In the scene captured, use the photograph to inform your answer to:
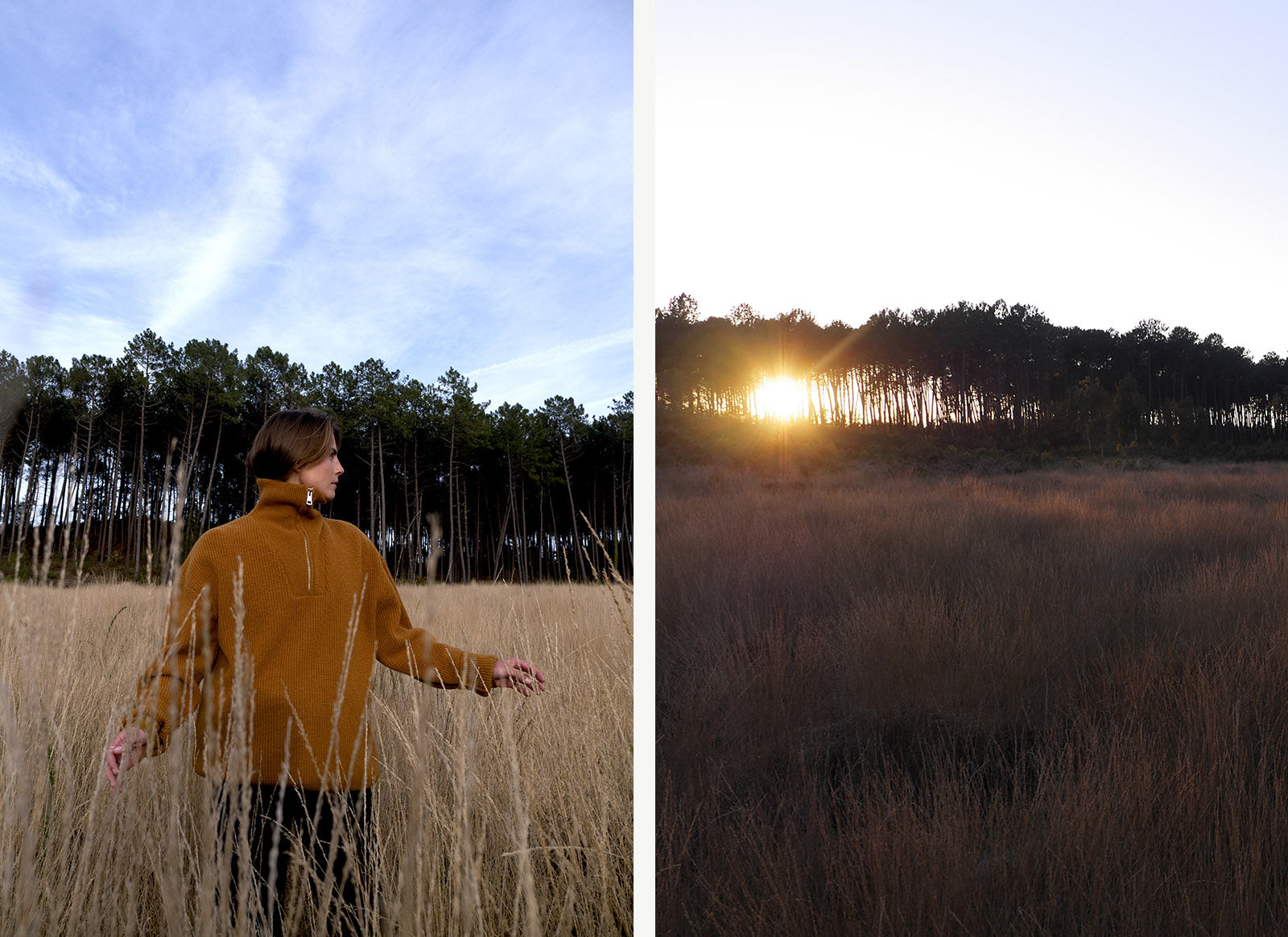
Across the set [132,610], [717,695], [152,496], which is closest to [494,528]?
[152,496]

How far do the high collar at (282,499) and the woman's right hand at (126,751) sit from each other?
15.5 inches

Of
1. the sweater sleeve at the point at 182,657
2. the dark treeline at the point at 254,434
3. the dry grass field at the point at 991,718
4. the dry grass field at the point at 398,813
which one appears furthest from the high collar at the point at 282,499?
the dark treeline at the point at 254,434

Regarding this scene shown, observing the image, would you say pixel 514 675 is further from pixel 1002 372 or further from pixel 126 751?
pixel 1002 372

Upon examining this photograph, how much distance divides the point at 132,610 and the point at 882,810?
332 centimetres

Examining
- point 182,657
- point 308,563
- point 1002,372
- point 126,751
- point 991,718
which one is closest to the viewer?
point 126,751

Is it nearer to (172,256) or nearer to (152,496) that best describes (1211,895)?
(172,256)

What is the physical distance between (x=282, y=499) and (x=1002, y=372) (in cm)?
249

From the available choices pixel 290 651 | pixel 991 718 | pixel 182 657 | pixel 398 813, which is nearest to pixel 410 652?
pixel 290 651

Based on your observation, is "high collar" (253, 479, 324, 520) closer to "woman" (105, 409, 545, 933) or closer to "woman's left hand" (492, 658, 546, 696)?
"woman" (105, 409, 545, 933)

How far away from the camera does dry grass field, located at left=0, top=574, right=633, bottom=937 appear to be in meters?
1.03

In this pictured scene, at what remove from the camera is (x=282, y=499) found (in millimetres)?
1271

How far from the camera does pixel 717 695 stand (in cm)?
171

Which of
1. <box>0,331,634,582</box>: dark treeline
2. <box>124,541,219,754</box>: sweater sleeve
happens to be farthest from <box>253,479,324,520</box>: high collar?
<box>0,331,634,582</box>: dark treeline

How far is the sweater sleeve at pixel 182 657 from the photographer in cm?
104
